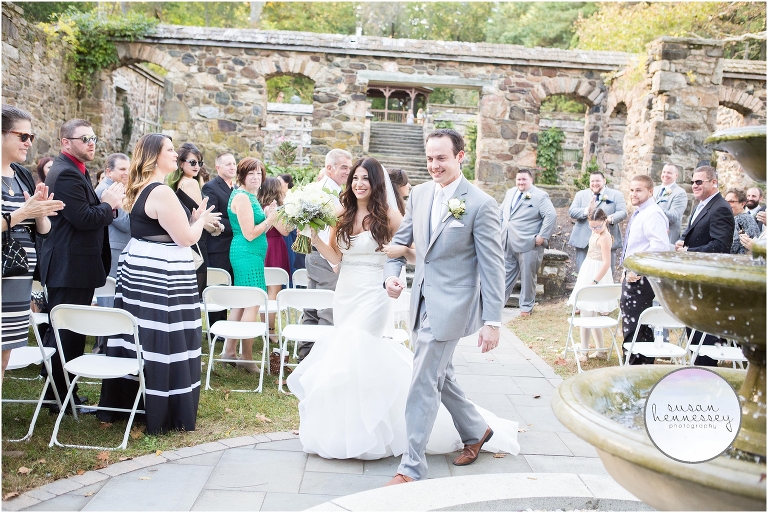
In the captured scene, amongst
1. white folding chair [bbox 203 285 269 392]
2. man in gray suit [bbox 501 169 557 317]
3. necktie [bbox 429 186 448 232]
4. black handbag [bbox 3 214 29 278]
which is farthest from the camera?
man in gray suit [bbox 501 169 557 317]

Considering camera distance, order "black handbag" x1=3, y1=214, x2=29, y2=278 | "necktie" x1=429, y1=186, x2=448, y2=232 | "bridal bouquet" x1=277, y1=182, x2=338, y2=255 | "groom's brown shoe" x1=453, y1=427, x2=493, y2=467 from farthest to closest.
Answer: "bridal bouquet" x1=277, y1=182, x2=338, y2=255 → "groom's brown shoe" x1=453, y1=427, x2=493, y2=467 → "necktie" x1=429, y1=186, x2=448, y2=232 → "black handbag" x1=3, y1=214, x2=29, y2=278

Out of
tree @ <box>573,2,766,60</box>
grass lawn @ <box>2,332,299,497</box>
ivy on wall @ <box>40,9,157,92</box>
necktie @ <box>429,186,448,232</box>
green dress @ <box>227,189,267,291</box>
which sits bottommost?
grass lawn @ <box>2,332,299,497</box>

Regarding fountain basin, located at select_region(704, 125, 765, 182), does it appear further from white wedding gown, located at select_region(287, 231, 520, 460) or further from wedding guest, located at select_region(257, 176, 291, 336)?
wedding guest, located at select_region(257, 176, 291, 336)

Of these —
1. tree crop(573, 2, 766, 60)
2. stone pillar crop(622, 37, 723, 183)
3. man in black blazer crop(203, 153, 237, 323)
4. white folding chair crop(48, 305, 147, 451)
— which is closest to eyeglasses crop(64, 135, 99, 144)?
white folding chair crop(48, 305, 147, 451)

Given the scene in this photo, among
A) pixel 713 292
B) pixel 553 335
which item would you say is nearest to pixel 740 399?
pixel 713 292

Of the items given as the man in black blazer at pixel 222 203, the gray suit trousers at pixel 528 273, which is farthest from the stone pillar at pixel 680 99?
the man in black blazer at pixel 222 203

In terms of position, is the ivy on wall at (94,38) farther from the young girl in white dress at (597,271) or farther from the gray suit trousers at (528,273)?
the young girl in white dress at (597,271)

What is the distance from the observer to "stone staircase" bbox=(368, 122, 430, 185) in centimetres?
2282

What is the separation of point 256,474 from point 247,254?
2.83 m

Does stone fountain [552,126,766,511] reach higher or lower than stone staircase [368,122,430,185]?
lower

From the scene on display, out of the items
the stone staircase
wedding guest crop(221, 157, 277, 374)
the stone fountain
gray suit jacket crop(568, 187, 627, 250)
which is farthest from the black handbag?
the stone staircase

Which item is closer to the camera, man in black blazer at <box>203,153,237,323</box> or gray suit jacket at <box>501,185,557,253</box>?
man in black blazer at <box>203,153,237,323</box>

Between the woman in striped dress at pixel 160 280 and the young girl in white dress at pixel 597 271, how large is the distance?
4221 millimetres

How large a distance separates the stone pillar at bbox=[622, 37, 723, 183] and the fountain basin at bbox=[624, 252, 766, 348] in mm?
11750
